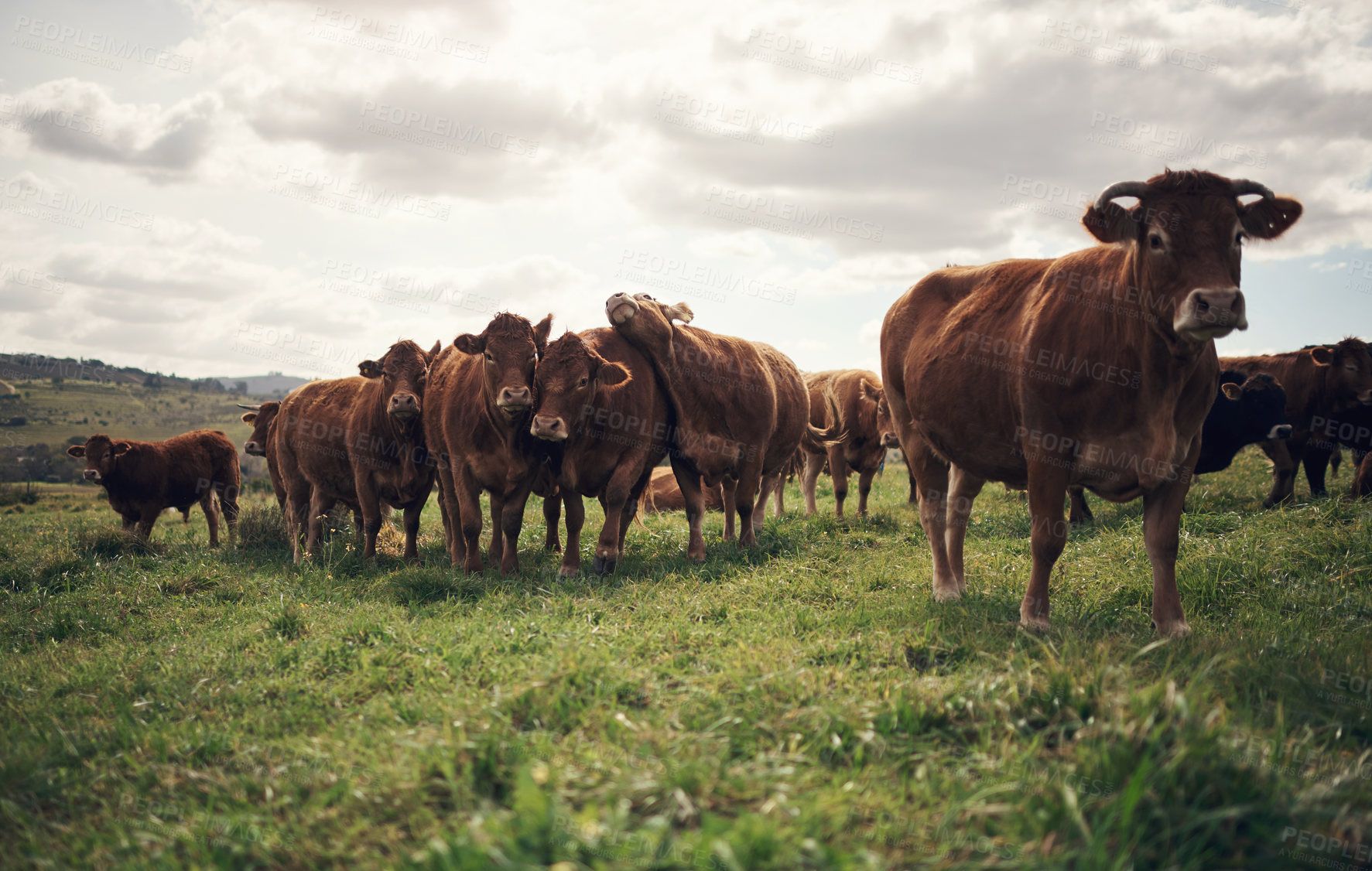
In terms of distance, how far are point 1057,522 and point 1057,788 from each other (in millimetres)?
2687

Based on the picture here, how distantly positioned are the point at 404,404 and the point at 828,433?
682 centimetres

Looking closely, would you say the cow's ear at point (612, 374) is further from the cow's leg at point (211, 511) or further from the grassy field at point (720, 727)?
the cow's leg at point (211, 511)

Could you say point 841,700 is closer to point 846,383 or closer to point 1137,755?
point 1137,755

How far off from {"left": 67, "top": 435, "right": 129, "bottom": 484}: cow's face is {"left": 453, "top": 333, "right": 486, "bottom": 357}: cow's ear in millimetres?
10161

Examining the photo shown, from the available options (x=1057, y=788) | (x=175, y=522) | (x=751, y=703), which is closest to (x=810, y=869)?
(x=1057, y=788)

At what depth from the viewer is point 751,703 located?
12.3 ft

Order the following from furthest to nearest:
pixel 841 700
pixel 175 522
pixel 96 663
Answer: pixel 175 522 → pixel 96 663 → pixel 841 700

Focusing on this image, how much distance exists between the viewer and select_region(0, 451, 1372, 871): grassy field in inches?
104

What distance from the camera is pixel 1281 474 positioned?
1051 centimetres

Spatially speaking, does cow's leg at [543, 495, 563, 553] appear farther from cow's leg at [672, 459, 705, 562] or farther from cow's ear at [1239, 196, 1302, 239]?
cow's ear at [1239, 196, 1302, 239]

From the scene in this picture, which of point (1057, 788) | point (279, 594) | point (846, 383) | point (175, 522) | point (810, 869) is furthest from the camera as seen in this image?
point (175, 522)

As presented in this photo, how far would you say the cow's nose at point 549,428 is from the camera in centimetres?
723

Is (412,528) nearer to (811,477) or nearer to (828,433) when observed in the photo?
(828,433)

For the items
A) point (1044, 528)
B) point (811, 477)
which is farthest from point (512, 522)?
point (811, 477)
